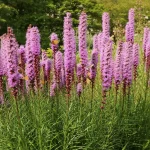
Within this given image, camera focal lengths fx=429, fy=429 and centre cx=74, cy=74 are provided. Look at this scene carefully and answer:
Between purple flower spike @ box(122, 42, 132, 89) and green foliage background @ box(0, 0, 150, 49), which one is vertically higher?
green foliage background @ box(0, 0, 150, 49)

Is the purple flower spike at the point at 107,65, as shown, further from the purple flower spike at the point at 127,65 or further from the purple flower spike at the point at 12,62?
the purple flower spike at the point at 12,62

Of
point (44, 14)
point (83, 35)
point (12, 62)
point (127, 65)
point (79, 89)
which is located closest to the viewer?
point (12, 62)

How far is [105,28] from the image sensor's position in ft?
19.2

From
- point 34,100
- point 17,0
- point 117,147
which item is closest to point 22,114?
point 34,100

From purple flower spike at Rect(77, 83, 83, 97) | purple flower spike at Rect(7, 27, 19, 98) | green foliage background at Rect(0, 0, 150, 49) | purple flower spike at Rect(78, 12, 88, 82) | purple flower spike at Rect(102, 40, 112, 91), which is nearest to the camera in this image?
purple flower spike at Rect(7, 27, 19, 98)

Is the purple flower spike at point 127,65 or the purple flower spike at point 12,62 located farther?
the purple flower spike at point 127,65

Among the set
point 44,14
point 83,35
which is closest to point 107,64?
point 83,35

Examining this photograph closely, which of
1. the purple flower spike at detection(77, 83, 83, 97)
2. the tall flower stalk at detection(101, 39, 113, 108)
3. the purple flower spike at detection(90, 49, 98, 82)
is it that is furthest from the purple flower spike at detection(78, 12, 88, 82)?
the purple flower spike at detection(77, 83, 83, 97)

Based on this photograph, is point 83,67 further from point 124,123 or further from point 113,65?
point 124,123

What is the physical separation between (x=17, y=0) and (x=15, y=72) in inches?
650

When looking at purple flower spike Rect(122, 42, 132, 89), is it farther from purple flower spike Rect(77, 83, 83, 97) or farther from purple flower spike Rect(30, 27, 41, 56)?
purple flower spike Rect(30, 27, 41, 56)

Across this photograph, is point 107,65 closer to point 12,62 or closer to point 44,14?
point 12,62

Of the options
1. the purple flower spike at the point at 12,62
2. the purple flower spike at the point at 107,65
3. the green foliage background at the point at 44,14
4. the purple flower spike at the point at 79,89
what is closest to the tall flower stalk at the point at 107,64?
the purple flower spike at the point at 107,65

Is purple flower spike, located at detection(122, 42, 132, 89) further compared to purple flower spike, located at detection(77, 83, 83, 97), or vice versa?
purple flower spike, located at detection(77, 83, 83, 97)
